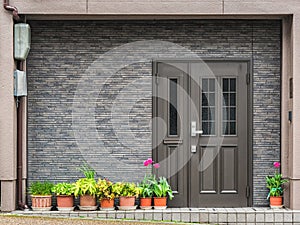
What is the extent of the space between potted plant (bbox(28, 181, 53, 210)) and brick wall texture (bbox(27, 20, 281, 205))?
36 cm

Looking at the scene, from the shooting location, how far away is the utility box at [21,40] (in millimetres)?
10605

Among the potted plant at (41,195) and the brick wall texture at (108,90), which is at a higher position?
the brick wall texture at (108,90)

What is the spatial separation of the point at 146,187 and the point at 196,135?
1.05m

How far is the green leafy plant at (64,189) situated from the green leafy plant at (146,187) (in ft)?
3.07

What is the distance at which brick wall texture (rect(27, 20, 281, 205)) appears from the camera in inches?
440

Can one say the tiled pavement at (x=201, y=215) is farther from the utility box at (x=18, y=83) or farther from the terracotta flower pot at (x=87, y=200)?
the utility box at (x=18, y=83)

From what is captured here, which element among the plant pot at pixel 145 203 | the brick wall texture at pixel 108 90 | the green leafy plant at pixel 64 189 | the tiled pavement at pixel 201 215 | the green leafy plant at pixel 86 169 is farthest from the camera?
the brick wall texture at pixel 108 90

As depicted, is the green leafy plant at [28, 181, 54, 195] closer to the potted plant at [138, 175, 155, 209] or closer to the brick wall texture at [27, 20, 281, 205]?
the brick wall texture at [27, 20, 281, 205]

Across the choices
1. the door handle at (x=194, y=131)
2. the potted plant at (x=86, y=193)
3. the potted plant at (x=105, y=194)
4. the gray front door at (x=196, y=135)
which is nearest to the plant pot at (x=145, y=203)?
the potted plant at (x=105, y=194)

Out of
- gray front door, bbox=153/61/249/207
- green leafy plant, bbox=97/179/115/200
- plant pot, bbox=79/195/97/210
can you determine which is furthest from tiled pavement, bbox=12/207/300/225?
gray front door, bbox=153/61/249/207

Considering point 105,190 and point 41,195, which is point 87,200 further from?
point 41,195

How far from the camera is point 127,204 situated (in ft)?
35.2

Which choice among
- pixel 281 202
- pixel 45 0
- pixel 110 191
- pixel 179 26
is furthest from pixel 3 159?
pixel 281 202

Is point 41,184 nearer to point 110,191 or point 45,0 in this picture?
point 110,191
